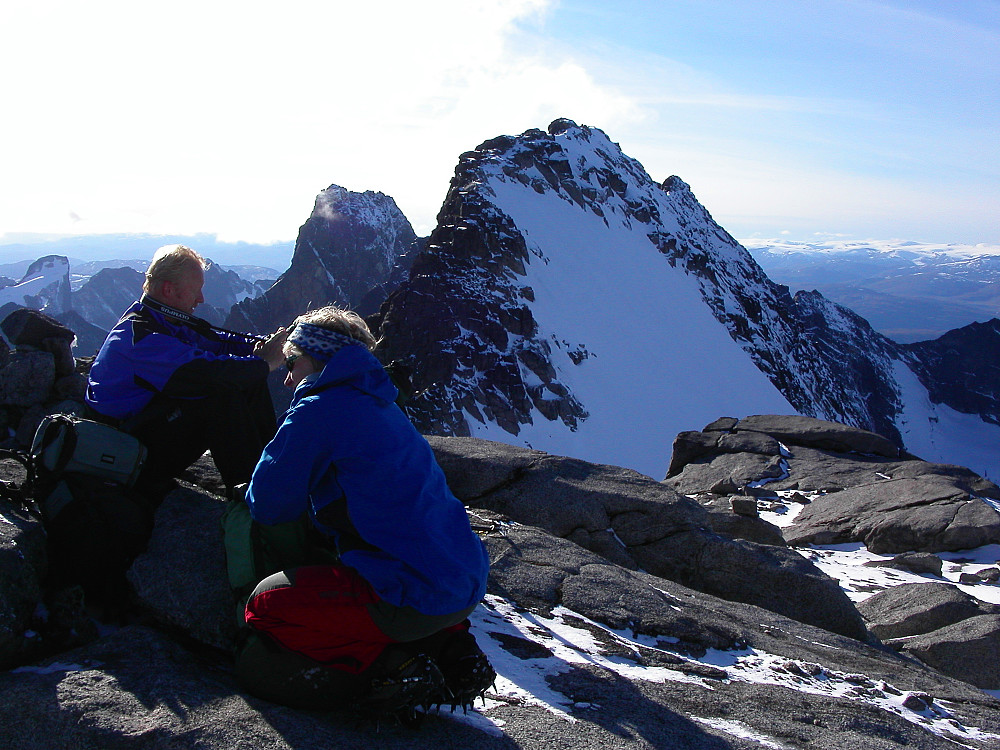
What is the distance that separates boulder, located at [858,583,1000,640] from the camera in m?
10.3

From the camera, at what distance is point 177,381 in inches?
209

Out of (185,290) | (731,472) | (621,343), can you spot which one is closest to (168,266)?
(185,290)

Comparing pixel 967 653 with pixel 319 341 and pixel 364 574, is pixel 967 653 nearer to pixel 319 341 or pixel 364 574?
pixel 364 574

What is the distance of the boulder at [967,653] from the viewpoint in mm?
9008

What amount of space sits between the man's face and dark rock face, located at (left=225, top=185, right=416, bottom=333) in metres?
130

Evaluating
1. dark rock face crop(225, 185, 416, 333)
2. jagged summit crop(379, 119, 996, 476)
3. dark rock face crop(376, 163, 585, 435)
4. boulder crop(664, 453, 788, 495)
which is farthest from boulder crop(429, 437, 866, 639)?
dark rock face crop(225, 185, 416, 333)

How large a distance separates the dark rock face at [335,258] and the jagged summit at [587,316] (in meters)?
51.7

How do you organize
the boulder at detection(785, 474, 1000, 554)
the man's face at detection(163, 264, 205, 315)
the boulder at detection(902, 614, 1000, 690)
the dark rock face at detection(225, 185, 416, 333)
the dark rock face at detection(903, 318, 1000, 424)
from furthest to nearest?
the dark rock face at detection(225, 185, 416, 333), the dark rock face at detection(903, 318, 1000, 424), the boulder at detection(785, 474, 1000, 554), the boulder at detection(902, 614, 1000, 690), the man's face at detection(163, 264, 205, 315)

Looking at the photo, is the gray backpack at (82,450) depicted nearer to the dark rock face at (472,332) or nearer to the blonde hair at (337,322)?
the blonde hair at (337,322)

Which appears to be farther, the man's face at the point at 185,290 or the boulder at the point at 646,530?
the boulder at the point at 646,530

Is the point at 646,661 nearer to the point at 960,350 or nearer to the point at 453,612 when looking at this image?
the point at 453,612

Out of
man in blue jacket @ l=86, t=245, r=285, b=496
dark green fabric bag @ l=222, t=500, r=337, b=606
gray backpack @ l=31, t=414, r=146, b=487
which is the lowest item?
dark green fabric bag @ l=222, t=500, r=337, b=606

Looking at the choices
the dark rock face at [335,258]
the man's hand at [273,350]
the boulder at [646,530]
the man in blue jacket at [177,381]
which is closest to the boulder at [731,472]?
the boulder at [646,530]

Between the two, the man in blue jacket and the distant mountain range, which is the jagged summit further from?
the man in blue jacket
